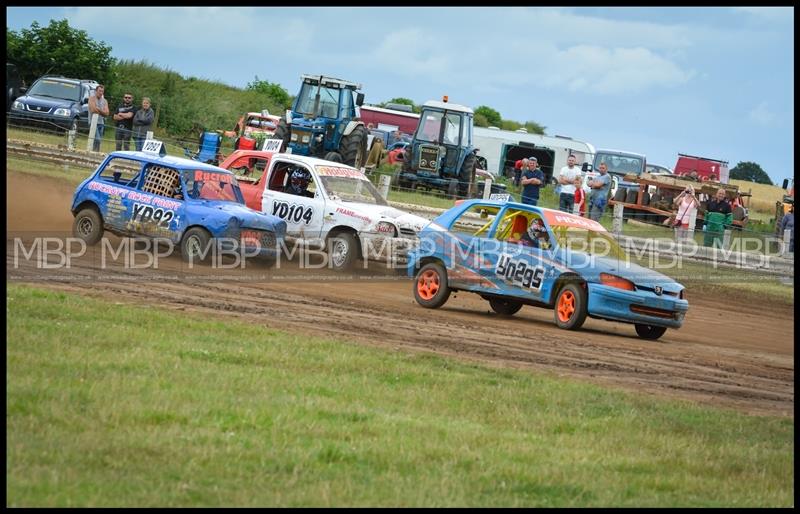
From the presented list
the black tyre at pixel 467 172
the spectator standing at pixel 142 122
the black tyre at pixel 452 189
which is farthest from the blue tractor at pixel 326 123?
the spectator standing at pixel 142 122

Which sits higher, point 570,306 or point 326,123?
point 326,123

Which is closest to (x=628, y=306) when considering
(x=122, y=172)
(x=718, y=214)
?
(x=122, y=172)

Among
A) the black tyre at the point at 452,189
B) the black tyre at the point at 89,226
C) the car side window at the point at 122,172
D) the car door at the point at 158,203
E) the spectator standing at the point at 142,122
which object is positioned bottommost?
the black tyre at the point at 89,226

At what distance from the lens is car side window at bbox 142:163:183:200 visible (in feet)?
56.4

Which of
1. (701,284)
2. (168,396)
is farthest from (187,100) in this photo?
(168,396)

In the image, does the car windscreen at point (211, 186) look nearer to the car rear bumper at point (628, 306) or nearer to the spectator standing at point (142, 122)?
the car rear bumper at point (628, 306)

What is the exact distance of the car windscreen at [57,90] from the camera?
3180 centimetres

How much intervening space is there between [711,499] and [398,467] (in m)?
1.71

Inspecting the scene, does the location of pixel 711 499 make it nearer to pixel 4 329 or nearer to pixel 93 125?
pixel 4 329

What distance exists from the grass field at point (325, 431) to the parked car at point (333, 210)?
23.0 feet

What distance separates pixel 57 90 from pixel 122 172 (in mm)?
15157

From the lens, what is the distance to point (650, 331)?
1473 cm

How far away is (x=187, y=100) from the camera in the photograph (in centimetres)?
4331

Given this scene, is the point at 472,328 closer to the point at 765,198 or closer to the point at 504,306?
the point at 504,306
